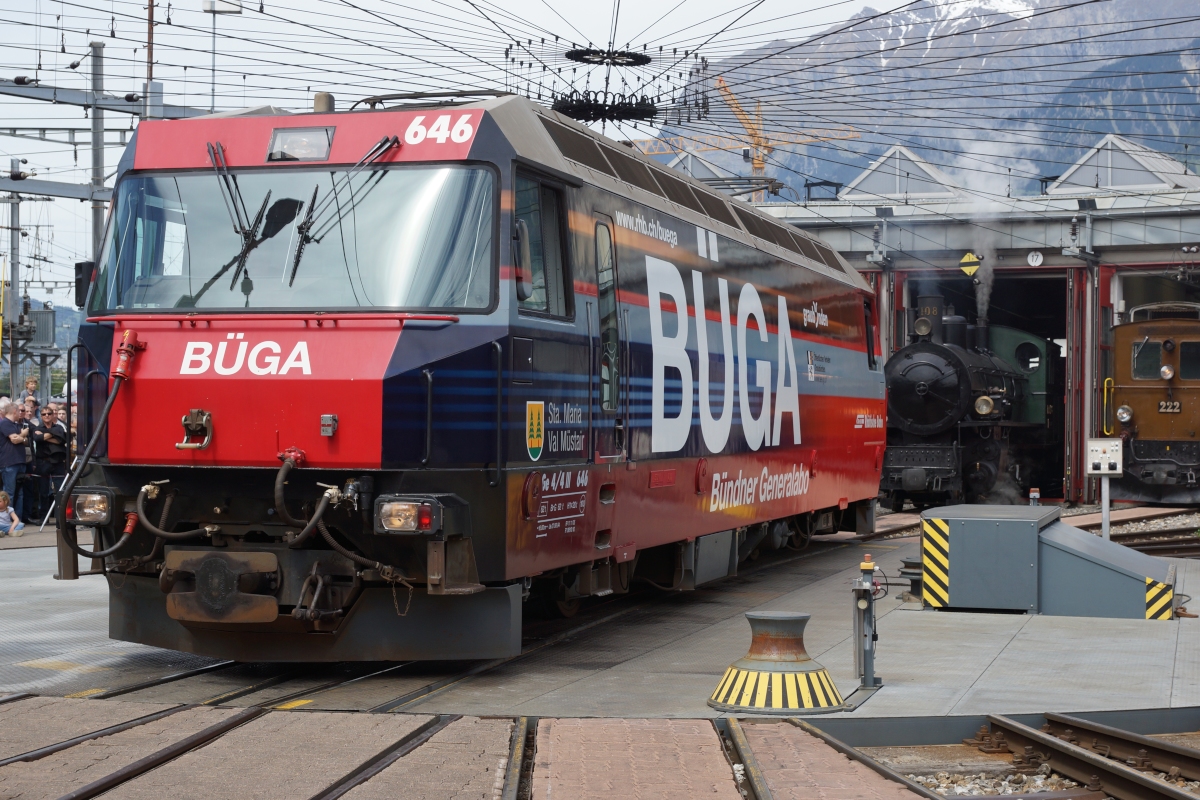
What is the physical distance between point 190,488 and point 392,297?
163 cm

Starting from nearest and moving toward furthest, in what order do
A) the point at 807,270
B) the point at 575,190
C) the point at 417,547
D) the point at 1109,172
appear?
1. the point at 417,547
2. the point at 575,190
3. the point at 807,270
4. the point at 1109,172

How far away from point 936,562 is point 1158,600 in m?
1.86

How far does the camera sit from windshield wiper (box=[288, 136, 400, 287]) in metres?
7.97

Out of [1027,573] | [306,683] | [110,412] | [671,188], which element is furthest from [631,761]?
[1027,573]

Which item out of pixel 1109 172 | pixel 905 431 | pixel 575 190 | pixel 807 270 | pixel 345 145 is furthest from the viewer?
pixel 1109 172

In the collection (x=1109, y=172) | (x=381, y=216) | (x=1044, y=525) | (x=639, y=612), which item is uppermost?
(x=1109, y=172)

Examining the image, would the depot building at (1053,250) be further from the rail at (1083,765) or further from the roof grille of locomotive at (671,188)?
the rail at (1083,765)

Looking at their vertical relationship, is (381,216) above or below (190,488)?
above

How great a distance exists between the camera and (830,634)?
34.9 feet

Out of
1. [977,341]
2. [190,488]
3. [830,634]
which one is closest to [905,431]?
[977,341]

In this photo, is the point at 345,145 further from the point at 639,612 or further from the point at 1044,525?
the point at 1044,525

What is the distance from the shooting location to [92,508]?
7.91 meters

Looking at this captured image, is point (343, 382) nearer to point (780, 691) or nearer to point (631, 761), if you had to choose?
point (631, 761)

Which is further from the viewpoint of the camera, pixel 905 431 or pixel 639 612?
pixel 905 431
